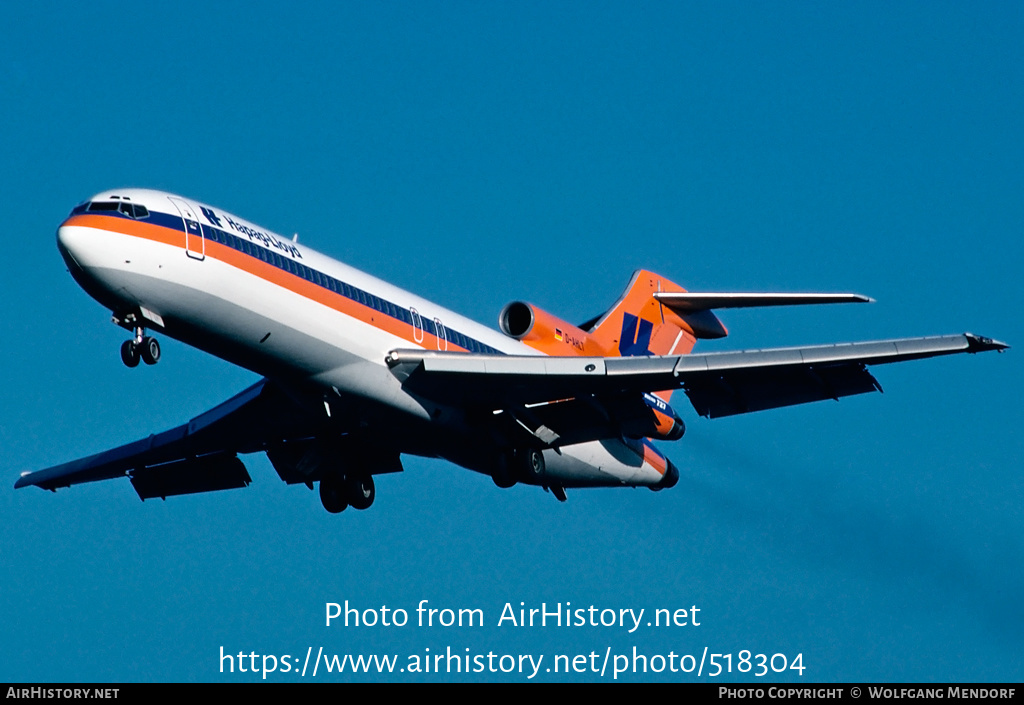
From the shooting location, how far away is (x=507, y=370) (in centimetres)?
2522

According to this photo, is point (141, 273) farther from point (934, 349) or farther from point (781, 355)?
point (934, 349)

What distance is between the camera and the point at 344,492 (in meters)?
28.5

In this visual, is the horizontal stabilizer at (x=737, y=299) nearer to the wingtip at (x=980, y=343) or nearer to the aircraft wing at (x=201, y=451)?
the wingtip at (x=980, y=343)

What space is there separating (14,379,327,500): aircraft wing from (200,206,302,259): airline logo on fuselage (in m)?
2.58

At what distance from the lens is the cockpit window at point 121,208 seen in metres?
22.4

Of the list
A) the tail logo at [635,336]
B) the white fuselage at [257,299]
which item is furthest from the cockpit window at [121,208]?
the tail logo at [635,336]

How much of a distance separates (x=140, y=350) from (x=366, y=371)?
3.72m

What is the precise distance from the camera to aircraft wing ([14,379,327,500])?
87.9ft

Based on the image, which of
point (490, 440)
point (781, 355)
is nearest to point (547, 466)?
point (490, 440)

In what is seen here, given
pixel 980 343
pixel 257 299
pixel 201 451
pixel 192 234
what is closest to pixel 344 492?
pixel 201 451

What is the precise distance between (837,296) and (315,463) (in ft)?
32.7

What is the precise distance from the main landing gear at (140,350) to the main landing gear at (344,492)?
21.7 feet

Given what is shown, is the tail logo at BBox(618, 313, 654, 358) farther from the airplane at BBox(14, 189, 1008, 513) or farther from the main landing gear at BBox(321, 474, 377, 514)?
the main landing gear at BBox(321, 474, 377, 514)

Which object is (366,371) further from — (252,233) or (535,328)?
(535,328)
